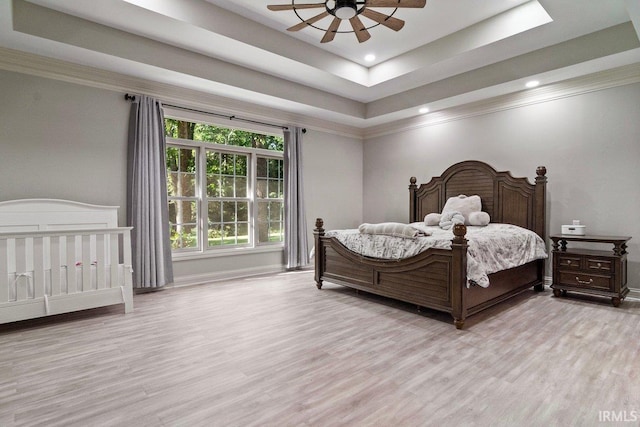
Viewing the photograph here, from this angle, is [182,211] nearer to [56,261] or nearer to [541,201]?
[56,261]

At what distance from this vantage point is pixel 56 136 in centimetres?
352

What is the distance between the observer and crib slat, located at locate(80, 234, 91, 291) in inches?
122

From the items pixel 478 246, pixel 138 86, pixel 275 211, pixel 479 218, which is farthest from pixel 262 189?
pixel 478 246

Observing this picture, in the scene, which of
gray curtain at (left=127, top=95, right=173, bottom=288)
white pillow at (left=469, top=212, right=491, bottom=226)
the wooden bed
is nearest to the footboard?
the wooden bed

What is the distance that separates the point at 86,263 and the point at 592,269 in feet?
17.0

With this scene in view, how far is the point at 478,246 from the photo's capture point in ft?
Answer: 10.1

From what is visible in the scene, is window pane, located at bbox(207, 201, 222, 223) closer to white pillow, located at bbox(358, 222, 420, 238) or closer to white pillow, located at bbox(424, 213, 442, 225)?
white pillow, located at bbox(358, 222, 420, 238)

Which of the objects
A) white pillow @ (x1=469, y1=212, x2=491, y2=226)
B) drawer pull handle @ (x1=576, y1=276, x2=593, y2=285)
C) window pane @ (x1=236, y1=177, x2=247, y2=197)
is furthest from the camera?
window pane @ (x1=236, y1=177, x2=247, y2=197)

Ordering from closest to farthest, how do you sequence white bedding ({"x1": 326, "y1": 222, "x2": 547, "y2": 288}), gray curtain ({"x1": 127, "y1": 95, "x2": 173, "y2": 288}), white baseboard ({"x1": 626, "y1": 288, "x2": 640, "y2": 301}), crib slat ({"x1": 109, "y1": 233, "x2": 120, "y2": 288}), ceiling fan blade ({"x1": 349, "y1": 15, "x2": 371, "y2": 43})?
ceiling fan blade ({"x1": 349, "y1": 15, "x2": 371, "y2": 43}), white bedding ({"x1": 326, "y1": 222, "x2": 547, "y2": 288}), crib slat ({"x1": 109, "y1": 233, "x2": 120, "y2": 288}), white baseboard ({"x1": 626, "y1": 288, "x2": 640, "y2": 301}), gray curtain ({"x1": 127, "y1": 95, "x2": 173, "y2": 288})

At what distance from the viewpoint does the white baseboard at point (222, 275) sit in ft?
14.5

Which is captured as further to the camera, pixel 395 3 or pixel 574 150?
pixel 574 150

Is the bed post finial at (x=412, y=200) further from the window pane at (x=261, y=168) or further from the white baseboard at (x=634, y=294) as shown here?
the white baseboard at (x=634, y=294)

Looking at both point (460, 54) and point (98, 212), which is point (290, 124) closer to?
point (460, 54)

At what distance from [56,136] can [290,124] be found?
3.11 metres
